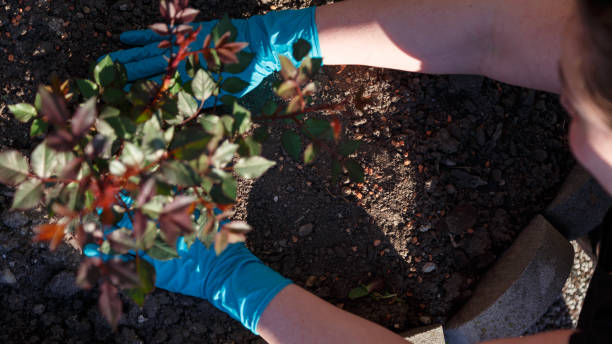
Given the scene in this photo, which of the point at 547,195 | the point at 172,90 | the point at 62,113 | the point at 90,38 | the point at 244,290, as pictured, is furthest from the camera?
the point at 547,195

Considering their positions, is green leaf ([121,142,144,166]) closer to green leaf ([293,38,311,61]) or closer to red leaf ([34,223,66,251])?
red leaf ([34,223,66,251])

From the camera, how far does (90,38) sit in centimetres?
147

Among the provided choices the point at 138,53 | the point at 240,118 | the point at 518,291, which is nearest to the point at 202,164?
the point at 240,118

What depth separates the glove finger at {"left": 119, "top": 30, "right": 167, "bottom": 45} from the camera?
1.45m

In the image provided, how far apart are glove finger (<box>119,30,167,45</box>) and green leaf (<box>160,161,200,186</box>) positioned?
970 millimetres

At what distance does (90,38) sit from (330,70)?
83cm

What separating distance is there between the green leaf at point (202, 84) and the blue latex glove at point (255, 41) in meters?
0.60

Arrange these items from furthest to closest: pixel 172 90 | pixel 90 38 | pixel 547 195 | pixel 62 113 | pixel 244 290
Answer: pixel 547 195 < pixel 90 38 < pixel 244 290 < pixel 172 90 < pixel 62 113

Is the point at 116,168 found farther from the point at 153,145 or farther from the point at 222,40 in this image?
the point at 222,40

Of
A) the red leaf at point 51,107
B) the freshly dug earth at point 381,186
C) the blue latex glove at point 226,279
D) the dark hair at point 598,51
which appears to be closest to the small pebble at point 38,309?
the freshly dug earth at point 381,186

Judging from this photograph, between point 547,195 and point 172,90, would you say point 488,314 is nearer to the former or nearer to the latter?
point 547,195

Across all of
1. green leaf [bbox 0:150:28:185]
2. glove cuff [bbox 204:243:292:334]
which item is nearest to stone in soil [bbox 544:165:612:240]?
glove cuff [bbox 204:243:292:334]

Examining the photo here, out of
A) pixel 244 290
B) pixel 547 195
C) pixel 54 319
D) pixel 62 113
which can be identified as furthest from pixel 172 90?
pixel 547 195

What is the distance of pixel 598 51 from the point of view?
2.25 feet
